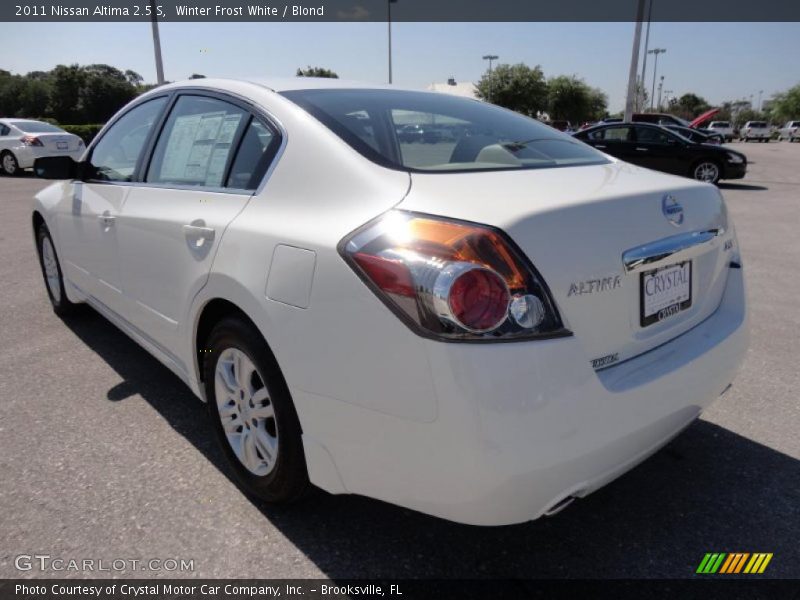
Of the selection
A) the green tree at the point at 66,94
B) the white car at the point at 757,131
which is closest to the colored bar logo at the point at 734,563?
the white car at the point at 757,131

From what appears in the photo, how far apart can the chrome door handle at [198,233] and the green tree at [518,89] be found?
6330 centimetres

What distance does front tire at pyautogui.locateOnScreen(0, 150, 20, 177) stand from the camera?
53.8 feet

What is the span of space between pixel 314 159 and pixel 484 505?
121 cm

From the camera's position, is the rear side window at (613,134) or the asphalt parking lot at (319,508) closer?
the asphalt parking lot at (319,508)

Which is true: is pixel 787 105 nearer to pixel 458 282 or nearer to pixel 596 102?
pixel 596 102

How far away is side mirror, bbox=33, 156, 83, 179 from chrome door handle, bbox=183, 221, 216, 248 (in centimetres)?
174

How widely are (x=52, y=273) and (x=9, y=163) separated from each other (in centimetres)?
1488

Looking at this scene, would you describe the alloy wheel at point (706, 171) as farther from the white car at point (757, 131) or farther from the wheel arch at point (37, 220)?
the white car at point (757, 131)

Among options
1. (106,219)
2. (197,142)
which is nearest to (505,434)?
(197,142)

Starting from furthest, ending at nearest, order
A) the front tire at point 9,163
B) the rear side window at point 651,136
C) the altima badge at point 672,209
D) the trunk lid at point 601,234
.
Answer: the front tire at point 9,163, the rear side window at point 651,136, the altima badge at point 672,209, the trunk lid at point 601,234

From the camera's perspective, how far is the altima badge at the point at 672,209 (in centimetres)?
199

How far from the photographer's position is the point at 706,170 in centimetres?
1392

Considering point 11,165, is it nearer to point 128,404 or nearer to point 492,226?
point 128,404

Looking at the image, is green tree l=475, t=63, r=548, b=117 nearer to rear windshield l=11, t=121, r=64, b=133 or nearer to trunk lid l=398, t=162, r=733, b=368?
rear windshield l=11, t=121, r=64, b=133
